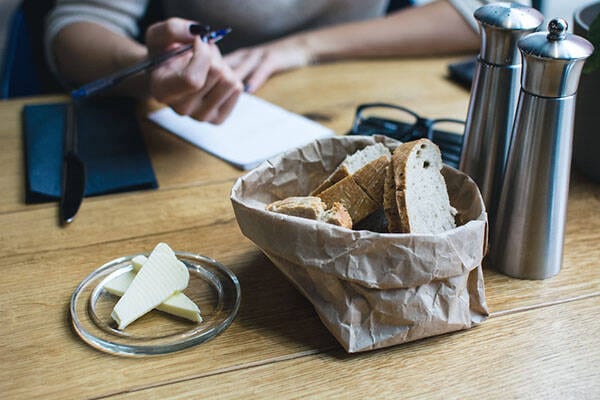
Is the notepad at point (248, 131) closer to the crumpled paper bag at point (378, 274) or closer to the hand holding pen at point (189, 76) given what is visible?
the hand holding pen at point (189, 76)

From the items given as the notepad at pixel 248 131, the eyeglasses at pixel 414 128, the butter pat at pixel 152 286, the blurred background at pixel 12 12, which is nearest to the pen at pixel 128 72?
the notepad at pixel 248 131

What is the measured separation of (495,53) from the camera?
69cm

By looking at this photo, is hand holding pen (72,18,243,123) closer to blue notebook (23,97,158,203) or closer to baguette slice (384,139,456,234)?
blue notebook (23,97,158,203)

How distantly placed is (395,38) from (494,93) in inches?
26.2

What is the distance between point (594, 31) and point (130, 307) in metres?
0.61

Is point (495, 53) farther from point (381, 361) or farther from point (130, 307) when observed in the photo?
point (130, 307)

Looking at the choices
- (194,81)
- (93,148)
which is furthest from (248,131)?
(93,148)

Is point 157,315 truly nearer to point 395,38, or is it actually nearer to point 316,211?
point 316,211

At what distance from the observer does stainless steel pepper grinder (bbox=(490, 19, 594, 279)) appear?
602 mm

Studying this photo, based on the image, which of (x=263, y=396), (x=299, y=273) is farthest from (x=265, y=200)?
(x=263, y=396)

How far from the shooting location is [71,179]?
0.89 m

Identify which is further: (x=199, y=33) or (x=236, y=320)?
(x=199, y=33)

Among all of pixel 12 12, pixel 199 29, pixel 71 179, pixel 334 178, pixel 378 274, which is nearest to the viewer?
pixel 378 274

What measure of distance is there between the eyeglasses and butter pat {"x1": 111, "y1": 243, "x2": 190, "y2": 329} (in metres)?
0.41
